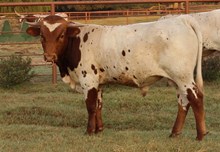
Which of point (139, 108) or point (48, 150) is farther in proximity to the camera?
point (139, 108)

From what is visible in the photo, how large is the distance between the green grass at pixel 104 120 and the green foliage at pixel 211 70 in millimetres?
355

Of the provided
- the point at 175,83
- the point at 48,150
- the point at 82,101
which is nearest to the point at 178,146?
the point at 175,83

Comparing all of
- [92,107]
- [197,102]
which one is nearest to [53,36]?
[92,107]

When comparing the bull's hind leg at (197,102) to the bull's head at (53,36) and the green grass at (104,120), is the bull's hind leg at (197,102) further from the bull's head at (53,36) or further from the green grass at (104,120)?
the bull's head at (53,36)

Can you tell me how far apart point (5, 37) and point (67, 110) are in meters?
17.5

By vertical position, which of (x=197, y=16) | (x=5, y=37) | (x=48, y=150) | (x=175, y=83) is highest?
(x=197, y=16)

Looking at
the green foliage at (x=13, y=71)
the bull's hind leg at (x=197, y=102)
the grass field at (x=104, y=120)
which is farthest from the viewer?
the green foliage at (x=13, y=71)

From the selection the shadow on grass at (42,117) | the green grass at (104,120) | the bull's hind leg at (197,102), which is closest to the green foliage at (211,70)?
the green grass at (104,120)

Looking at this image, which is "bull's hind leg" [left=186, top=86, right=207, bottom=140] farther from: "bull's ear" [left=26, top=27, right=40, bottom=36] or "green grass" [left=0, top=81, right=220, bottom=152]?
"bull's ear" [left=26, top=27, right=40, bottom=36]

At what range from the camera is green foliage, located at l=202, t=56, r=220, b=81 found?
14166mm

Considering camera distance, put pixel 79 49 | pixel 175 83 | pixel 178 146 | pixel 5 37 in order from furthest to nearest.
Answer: pixel 5 37 → pixel 79 49 → pixel 175 83 → pixel 178 146

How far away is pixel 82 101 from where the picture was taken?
11.6 m

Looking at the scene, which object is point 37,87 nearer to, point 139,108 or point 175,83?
point 139,108

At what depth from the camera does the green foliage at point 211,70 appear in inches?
558
